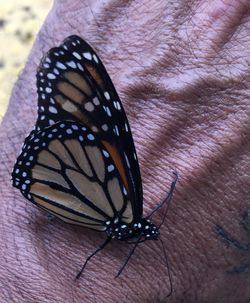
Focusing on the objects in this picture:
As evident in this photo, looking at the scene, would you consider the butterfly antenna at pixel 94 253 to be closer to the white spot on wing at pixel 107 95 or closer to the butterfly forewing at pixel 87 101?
the butterfly forewing at pixel 87 101

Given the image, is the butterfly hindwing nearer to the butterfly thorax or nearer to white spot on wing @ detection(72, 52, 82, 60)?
the butterfly thorax

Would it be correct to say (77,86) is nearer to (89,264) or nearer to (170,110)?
(170,110)

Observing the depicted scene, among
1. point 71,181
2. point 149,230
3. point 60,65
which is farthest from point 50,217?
point 60,65

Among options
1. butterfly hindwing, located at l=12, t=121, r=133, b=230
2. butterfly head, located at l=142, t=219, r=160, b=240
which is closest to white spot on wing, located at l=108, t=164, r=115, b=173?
butterfly hindwing, located at l=12, t=121, r=133, b=230

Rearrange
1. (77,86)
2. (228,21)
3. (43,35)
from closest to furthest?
1. (77,86)
2. (228,21)
3. (43,35)

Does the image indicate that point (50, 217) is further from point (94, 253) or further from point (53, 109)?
point (53, 109)

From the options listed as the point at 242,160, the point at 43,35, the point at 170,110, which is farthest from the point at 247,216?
the point at 43,35

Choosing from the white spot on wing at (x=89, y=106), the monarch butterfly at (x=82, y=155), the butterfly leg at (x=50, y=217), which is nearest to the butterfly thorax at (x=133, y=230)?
the monarch butterfly at (x=82, y=155)
